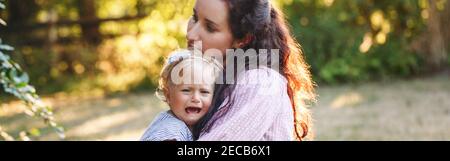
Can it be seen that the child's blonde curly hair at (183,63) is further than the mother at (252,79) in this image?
Yes

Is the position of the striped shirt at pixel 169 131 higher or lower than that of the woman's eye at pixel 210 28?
lower

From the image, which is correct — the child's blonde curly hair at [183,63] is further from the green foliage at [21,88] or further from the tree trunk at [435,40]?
the tree trunk at [435,40]

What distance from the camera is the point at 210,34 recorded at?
8.33 feet

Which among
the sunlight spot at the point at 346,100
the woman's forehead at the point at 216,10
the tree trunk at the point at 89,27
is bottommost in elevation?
the woman's forehead at the point at 216,10

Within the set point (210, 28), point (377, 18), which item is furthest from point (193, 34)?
point (377, 18)

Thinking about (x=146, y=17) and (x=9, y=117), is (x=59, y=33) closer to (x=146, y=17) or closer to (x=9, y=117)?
(x=146, y=17)

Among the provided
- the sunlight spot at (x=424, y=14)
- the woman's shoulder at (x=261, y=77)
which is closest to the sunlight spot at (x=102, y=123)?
the sunlight spot at (x=424, y=14)

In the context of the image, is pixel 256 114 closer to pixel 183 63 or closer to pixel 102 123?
pixel 183 63

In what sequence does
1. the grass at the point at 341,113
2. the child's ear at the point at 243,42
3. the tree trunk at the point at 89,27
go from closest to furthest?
the child's ear at the point at 243,42, the grass at the point at 341,113, the tree trunk at the point at 89,27

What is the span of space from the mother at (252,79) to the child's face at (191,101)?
1.0 inches

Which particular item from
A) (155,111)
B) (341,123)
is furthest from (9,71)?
(155,111)

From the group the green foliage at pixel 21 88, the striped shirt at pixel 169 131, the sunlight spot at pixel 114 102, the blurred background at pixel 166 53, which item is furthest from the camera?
the sunlight spot at pixel 114 102

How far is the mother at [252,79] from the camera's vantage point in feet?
7.75

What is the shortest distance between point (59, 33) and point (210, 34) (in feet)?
33.0
